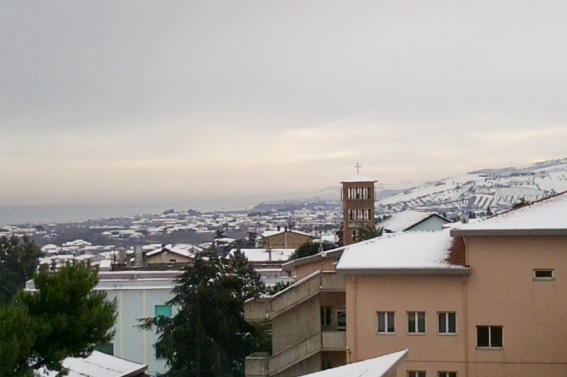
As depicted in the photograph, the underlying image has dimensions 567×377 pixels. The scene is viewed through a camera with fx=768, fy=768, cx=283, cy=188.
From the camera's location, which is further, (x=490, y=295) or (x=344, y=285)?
(x=344, y=285)

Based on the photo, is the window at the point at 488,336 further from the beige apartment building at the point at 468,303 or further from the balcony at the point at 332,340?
the balcony at the point at 332,340

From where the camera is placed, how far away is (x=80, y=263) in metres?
18.9

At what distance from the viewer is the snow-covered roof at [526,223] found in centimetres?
2180

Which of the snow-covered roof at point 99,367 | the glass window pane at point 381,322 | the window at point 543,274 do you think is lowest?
the snow-covered roof at point 99,367

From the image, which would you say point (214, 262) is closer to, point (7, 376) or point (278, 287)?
point (278, 287)

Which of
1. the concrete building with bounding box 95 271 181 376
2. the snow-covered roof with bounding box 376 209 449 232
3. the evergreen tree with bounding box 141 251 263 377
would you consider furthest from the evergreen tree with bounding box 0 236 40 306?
the evergreen tree with bounding box 141 251 263 377

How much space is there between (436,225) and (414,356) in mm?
42900

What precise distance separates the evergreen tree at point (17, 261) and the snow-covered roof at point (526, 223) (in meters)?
51.5

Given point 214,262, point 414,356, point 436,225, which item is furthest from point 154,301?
point 436,225

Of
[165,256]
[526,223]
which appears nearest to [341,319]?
[526,223]

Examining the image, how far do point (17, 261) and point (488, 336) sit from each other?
55.6 m

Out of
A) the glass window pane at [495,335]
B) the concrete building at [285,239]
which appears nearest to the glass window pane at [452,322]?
the glass window pane at [495,335]

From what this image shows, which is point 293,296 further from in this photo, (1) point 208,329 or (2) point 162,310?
(2) point 162,310

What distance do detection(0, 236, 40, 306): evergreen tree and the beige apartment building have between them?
48.4m
